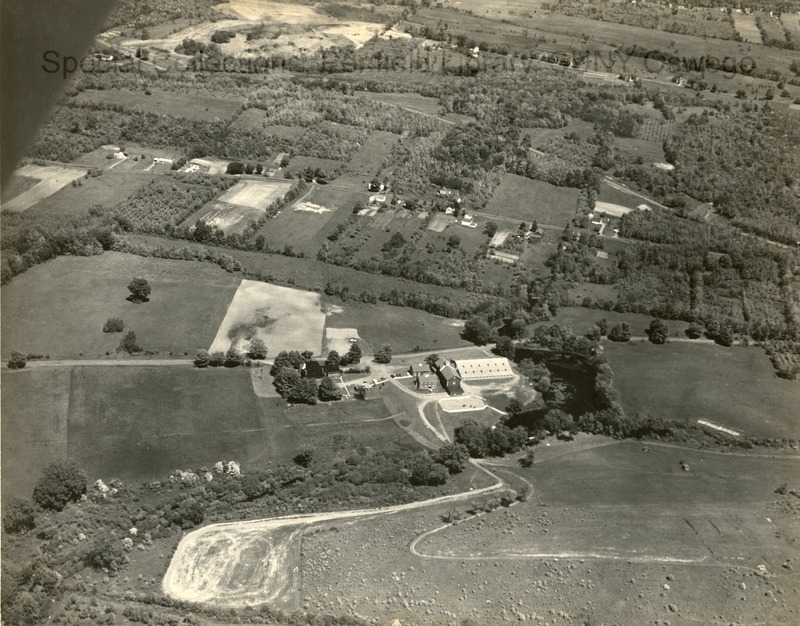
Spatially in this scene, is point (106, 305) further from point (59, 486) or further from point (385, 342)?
A: point (385, 342)

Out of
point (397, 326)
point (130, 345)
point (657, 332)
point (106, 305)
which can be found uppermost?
point (657, 332)

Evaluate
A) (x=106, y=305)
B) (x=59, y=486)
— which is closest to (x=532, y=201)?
(x=106, y=305)

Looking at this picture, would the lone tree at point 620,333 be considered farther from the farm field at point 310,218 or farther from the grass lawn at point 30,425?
the grass lawn at point 30,425

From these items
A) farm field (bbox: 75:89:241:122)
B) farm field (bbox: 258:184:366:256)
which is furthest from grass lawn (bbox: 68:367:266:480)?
farm field (bbox: 75:89:241:122)

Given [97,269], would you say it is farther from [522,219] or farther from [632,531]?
[632,531]

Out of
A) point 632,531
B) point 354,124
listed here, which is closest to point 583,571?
point 632,531

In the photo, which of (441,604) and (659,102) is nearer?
(441,604)

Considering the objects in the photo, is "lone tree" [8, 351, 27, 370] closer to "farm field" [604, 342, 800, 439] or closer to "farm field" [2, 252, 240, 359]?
"farm field" [2, 252, 240, 359]
